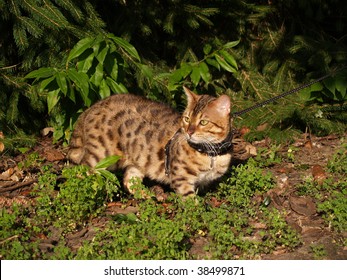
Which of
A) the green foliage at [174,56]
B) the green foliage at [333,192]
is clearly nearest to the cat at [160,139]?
the green foliage at [174,56]

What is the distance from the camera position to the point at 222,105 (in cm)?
587

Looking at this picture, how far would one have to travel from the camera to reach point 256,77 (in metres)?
8.54

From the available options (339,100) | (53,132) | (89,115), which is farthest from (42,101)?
(339,100)

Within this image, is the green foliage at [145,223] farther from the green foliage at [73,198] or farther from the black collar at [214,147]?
the black collar at [214,147]

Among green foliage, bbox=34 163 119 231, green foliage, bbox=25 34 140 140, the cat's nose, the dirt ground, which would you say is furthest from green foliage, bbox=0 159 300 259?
green foliage, bbox=25 34 140 140

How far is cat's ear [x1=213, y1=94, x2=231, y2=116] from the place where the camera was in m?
5.84

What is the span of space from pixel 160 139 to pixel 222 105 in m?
0.96

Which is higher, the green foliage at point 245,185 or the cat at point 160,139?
the cat at point 160,139

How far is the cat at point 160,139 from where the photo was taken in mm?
5902

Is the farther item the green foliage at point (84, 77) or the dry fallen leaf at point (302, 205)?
the green foliage at point (84, 77)

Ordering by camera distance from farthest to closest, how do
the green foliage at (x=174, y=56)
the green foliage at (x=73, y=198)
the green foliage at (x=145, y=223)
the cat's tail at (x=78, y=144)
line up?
the green foliage at (x=174, y=56), the cat's tail at (x=78, y=144), the green foliage at (x=73, y=198), the green foliage at (x=145, y=223)

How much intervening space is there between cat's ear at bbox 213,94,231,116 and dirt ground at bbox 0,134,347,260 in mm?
1118

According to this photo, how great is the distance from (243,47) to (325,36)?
4.35ft
